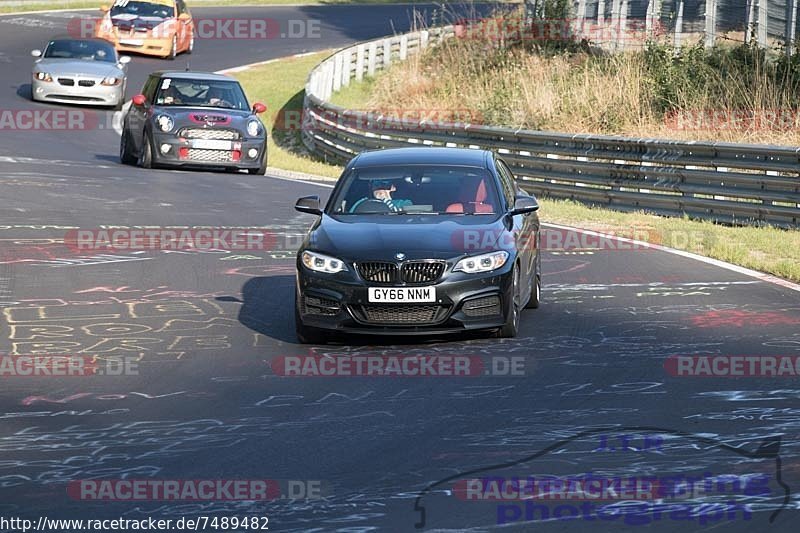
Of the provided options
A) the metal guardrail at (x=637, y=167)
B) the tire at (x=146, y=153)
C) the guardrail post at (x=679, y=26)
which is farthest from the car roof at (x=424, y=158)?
the guardrail post at (x=679, y=26)

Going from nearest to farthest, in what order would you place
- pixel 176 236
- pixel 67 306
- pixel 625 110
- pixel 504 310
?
1. pixel 504 310
2. pixel 67 306
3. pixel 176 236
4. pixel 625 110

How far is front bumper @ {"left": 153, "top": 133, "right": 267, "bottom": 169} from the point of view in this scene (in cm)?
2558

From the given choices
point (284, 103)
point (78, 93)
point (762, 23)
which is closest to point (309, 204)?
point (762, 23)

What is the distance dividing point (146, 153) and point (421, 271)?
15616mm

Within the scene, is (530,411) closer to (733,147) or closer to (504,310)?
(504,310)

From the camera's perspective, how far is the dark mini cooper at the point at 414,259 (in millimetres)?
10938

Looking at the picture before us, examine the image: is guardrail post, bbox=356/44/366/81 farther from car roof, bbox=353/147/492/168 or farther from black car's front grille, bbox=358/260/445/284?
black car's front grille, bbox=358/260/445/284

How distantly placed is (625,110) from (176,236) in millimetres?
13472

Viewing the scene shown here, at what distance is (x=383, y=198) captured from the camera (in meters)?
12.2

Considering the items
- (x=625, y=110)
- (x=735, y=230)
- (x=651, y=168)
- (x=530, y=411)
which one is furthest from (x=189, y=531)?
(x=625, y=110)

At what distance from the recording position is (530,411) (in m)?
8.95

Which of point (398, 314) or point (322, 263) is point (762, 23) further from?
point (398, 314)

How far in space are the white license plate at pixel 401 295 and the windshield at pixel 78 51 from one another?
2617 cm

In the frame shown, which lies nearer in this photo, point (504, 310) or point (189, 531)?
point (189, 531)
